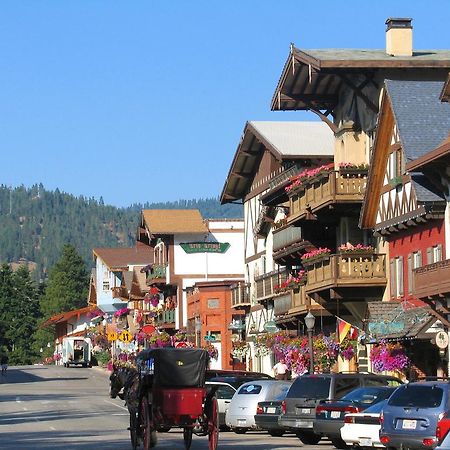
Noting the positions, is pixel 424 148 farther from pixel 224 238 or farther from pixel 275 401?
pixel 224 238

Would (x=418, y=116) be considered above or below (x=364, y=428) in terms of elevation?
above

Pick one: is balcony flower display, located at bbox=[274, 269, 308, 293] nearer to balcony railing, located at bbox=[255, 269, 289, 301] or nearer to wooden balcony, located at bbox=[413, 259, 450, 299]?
balcony railing, located at bbox=[255, 269, 289, 301]

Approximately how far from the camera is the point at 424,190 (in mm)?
41375

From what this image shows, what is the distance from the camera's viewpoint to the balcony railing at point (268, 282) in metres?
63.2

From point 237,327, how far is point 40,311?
→ 10999cm

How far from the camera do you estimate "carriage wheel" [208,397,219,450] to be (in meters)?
27.5

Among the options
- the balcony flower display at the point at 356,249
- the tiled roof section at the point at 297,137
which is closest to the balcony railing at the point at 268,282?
the tiled roof section at the point at 297,137

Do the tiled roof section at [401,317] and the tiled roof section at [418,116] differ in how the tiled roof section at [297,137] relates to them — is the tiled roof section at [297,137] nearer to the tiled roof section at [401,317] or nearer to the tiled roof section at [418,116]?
the tiled roof section at [418,116]

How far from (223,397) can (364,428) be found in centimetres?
1322

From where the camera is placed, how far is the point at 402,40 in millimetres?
49938

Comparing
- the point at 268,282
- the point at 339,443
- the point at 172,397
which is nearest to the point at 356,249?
the point at 339,443

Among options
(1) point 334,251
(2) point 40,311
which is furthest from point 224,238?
(2) point 40,311

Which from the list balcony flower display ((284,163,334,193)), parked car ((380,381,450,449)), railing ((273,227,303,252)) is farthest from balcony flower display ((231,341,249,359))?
parked car ((380,381,450,449))

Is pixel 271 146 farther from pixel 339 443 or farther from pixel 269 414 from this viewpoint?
pixel 339 443
